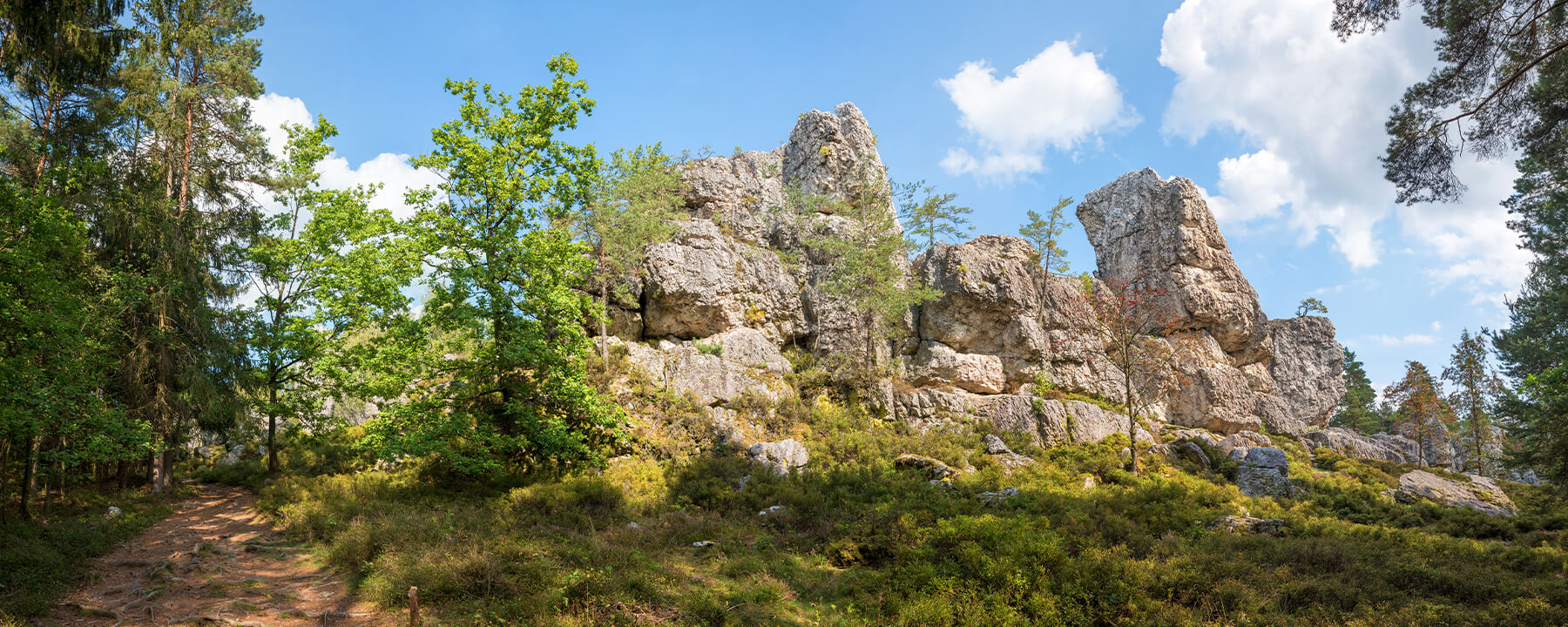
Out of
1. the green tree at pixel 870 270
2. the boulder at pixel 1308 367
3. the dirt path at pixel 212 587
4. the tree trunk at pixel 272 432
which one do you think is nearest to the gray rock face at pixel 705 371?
the green tree at pixel 870 270

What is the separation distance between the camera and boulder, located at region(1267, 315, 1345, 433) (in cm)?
3866

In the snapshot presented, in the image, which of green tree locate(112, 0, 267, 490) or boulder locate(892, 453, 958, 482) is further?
boulder locate(892, 453, 958, 482)

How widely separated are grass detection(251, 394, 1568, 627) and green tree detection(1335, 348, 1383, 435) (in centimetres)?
3585

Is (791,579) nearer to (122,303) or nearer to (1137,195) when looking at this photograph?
(122,303)

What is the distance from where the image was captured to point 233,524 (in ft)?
48.9

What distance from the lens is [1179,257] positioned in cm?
3703

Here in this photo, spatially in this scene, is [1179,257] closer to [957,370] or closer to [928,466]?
[957,370]

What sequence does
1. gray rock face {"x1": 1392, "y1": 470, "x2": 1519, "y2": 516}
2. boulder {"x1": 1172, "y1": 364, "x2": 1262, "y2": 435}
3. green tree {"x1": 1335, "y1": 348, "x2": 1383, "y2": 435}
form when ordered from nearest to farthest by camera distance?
1. gray rock face {"x1": 1392, "y1": 470, "x2": 1519, "y2": 516}
2. boulder {"x1": 1172, "y1": 364, "x2": 1262, "y2": 435}
3. green tree {"x1": 1335, "y1": 348, "x2": 1383, "y2": 435}

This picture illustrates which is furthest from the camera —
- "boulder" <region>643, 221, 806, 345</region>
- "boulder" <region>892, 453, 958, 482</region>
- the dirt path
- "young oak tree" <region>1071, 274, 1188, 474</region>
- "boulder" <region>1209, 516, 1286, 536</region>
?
"boulder" <region>643, 221, 806, 345</region>

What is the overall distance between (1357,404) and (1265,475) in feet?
131

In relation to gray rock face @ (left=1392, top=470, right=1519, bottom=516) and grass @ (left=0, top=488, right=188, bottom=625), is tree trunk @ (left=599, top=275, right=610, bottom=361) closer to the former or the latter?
grass @ (left=0, top=488, right=188, bottom=625)

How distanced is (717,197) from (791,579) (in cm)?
2878

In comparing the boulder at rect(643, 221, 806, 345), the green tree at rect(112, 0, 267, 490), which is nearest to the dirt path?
the green tree at rect(112, 0, 267, 490)

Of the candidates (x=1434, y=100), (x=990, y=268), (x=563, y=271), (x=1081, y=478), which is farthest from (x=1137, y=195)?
(x=563, y=271)
